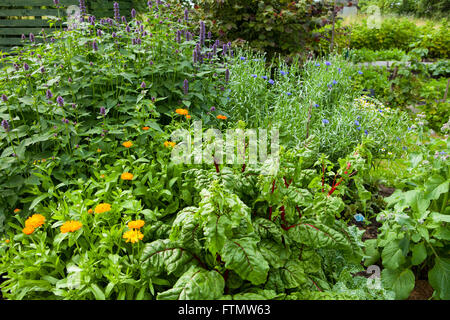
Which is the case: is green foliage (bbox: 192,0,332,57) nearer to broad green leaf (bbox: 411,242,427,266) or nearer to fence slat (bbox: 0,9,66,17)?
fence slat (bbox: 0,9,66,17)

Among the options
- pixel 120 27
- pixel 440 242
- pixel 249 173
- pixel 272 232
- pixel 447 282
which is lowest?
pixel 447 282

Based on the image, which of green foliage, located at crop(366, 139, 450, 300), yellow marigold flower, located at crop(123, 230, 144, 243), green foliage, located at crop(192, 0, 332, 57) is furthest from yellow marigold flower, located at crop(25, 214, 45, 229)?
green foliage, located at crop(192, 0, 332, 57)

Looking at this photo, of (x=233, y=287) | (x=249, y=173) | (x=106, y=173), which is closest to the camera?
(x=233, y=287)

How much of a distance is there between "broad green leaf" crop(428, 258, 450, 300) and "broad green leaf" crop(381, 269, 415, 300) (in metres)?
0.11

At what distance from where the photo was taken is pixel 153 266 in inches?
64.4

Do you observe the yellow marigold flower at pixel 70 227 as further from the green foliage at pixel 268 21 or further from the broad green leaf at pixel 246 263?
the green foliage at pixel 268 21

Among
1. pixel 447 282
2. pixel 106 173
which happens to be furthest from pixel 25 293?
pixel 447 282

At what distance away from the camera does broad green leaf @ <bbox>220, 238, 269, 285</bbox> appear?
1.53m

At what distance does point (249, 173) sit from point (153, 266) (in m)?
0.77

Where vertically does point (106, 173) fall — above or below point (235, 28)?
below

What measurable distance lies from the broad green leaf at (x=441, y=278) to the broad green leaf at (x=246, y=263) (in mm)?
1102

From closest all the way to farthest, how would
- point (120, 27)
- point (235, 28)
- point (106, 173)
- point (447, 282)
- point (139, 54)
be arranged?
point (447, 282) < point (106, 173) < point (139, 54) < point (120, 27) < point (235, 28)

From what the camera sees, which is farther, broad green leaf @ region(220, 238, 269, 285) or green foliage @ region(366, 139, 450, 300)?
green foliage @ region(366, 139, 450, 300)

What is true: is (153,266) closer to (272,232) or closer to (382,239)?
(272,232)
